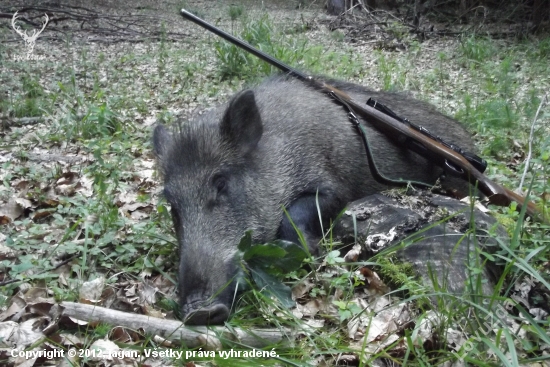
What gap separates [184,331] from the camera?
2.69 meters

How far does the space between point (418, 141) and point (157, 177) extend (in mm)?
2235

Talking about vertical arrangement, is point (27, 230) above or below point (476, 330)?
below

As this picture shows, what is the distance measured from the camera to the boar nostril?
8.84 ft

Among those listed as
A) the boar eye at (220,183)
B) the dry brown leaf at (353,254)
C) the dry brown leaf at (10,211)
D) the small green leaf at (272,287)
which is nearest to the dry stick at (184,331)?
the small green leaf at (272,287)

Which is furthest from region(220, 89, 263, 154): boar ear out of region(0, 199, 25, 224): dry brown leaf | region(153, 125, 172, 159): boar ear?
region(0, 199, 25, 224): dry brown leaf

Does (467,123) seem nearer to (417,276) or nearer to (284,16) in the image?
(417,276)

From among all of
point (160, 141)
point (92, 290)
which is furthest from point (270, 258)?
point (160, 141)

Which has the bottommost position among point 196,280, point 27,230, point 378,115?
point 27,230

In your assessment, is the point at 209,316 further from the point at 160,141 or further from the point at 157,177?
the point at 157,177

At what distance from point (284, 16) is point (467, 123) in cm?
905

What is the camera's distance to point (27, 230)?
3.96 meters

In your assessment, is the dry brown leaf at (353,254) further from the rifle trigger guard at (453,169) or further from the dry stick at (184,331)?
the rifle trigger guard at (453,169)

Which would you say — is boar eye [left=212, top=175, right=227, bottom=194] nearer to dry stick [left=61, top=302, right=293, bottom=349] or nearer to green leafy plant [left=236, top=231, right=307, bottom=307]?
green leafy plant [left=236, top=231, right=307, bottom=307]

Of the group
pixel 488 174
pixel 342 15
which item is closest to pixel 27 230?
pixel 488 174
